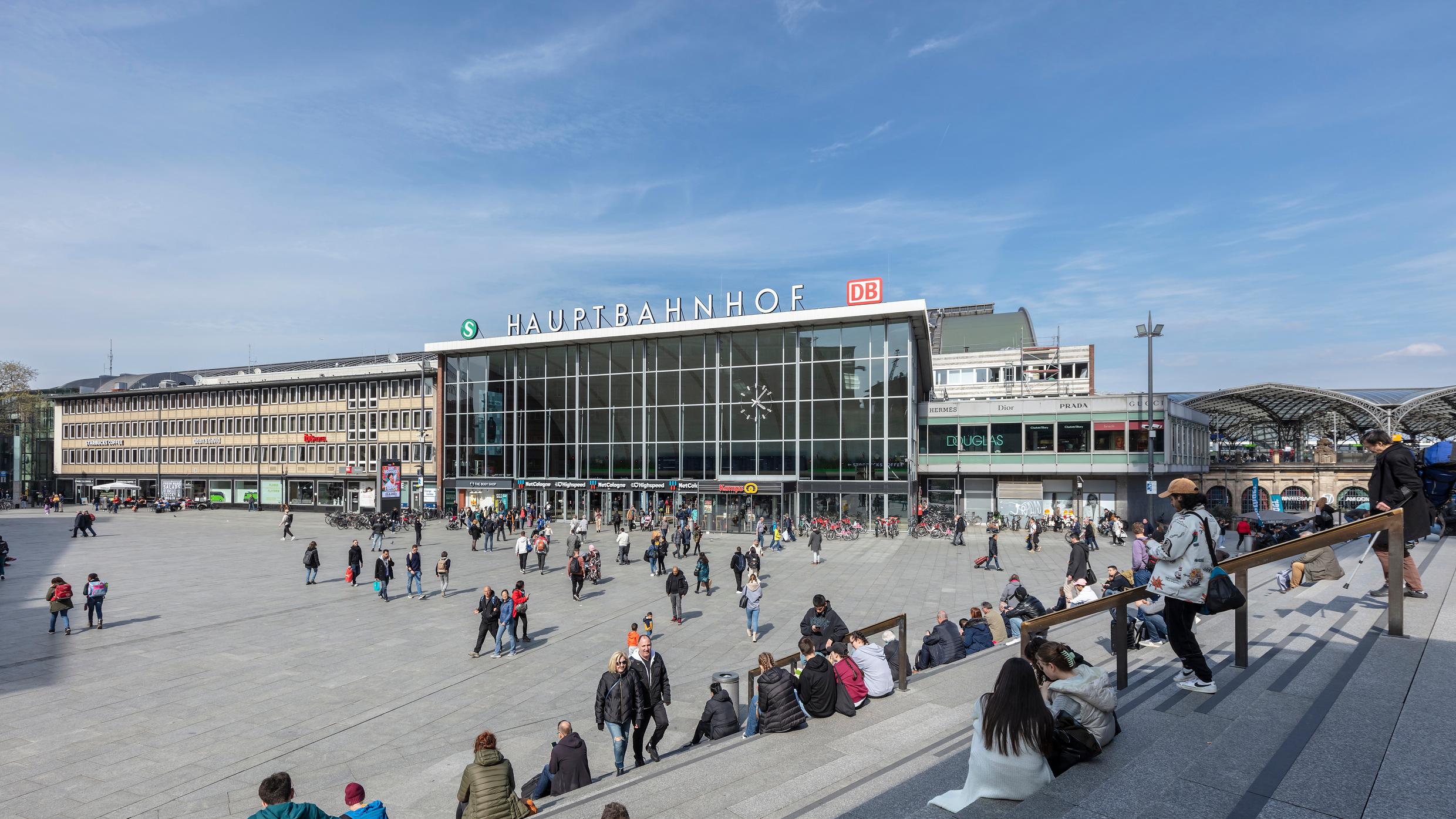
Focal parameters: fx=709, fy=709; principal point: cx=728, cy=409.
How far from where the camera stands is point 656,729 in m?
9.68

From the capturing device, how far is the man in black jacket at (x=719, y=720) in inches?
383

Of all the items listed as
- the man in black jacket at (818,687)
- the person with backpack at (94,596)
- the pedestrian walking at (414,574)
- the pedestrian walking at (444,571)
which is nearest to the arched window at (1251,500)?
the pedestrian walking at (444,571)

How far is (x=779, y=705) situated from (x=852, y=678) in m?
1.13

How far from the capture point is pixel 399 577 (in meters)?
25.5

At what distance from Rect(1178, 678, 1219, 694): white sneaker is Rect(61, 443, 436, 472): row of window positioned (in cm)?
5777

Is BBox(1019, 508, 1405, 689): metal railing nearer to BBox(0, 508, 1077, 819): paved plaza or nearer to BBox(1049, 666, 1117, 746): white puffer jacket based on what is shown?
BBox(1049, 666, 1117, 746): white puffer jacket

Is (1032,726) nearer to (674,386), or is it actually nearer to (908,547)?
(908,547)

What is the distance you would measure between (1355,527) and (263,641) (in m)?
19.5

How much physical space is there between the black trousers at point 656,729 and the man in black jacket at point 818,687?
84.4 inches

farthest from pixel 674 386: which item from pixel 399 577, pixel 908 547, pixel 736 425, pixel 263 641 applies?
pixel 263 641

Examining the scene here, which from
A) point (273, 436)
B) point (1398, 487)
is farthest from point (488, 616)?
point (273, 436)

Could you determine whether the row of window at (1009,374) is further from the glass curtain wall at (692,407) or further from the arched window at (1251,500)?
the glass curtain wall at (692,407)

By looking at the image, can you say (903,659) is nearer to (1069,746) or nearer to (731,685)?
(731,685)

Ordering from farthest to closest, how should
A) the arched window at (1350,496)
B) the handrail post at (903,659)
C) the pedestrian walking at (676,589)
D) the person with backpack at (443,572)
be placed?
the arched window at (1350,496) → the person with backpack at (443,572) → the pedestrian walking at (676,589) → the handrail post at (903,659)
